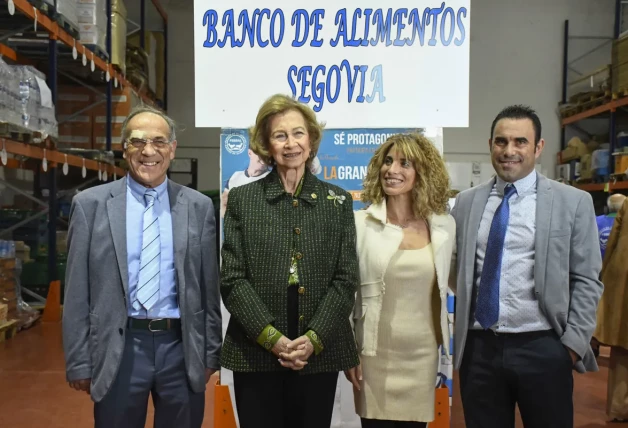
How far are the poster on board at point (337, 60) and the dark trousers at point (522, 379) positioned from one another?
1194 millimetres

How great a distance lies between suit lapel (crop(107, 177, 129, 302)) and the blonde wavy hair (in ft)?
2.99

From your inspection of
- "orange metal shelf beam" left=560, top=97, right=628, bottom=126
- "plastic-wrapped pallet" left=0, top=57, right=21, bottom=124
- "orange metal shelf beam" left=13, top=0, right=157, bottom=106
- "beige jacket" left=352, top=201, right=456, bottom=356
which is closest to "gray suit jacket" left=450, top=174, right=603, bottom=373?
"beige jacket" left=352, top=201, right=456, bottom=356

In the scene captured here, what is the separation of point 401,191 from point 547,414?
3.15 ft

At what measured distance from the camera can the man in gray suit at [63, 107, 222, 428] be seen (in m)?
1.80

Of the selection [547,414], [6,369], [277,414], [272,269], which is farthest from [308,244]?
[6,369]

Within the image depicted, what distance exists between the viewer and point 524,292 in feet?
6.75

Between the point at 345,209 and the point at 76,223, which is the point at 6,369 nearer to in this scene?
the point at 76,223

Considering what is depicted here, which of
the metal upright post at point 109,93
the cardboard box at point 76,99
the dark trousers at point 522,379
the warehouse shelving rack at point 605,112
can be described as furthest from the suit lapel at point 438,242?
the warehouse shelving rack at point 605,112

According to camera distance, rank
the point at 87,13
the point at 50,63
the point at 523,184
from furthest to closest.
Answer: the point at 87,13 → the point at 50,63 → the point at 523,184

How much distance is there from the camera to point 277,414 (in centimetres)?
179

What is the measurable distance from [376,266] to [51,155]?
4.82 m

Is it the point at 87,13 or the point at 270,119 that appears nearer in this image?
the point at 270,119

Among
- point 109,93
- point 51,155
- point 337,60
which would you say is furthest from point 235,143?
point 109,93

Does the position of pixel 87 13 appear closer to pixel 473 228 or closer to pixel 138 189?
pixel 138 189
